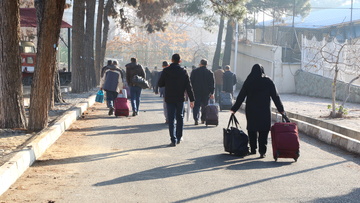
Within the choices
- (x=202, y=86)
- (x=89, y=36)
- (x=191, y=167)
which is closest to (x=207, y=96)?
(x=202, y=86)

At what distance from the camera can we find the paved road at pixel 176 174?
7.26 m

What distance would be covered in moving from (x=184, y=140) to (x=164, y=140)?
0.43 meters

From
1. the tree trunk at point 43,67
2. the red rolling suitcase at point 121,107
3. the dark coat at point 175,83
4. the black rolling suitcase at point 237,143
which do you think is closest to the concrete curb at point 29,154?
the tree trunk at point 43,67

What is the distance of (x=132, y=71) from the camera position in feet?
59.7

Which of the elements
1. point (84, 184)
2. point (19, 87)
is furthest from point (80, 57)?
point (84, 184)

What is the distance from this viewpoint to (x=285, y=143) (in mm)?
10000

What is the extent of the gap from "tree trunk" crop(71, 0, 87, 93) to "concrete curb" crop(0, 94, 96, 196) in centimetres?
1061

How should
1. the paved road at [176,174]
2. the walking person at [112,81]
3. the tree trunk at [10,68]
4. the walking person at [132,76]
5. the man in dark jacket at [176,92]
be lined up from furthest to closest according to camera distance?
the walking person at [112,81], the walking person at [132,76], the tree trunk at [10,68], the man in dark jacket at [176,92], the paved road at [176,174]

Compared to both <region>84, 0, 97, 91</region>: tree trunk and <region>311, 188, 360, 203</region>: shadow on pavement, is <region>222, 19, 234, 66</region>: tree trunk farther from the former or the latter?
<region>311, 188, 360, 203</region>: shadow on pavement

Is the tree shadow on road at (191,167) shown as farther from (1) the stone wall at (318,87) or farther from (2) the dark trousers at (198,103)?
(1) the stone wall at (318,87)

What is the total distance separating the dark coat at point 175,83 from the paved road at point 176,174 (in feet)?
3.14

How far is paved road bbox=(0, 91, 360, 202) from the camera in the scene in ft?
23.8

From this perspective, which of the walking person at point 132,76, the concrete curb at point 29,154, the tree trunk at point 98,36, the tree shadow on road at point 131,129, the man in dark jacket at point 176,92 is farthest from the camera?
the tree trunk at point 98,36

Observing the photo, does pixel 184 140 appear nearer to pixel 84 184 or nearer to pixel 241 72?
pixel 84 184
